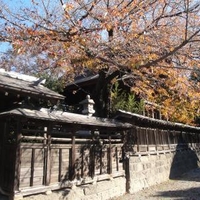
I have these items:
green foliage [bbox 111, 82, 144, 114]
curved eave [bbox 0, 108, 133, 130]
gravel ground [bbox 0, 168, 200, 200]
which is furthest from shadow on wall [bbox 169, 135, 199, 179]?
curved eave [bbox 0, 108, 133, 130]

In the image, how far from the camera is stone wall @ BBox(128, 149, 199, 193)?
13078mm

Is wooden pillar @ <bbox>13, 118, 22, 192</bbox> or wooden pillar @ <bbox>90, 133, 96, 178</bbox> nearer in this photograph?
wooden pillar @ <bbox>13, 118, 22, 192</bbox>

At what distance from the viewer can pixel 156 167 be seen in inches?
623

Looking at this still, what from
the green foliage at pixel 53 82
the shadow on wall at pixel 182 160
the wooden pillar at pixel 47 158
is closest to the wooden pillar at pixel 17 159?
the wooden pillar at pixel 47 158

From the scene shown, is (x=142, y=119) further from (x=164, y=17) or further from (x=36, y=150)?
(x=36, y=150)

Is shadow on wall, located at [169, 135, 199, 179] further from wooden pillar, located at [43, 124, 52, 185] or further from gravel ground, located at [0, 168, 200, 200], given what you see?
wooden pillar, located at [43, 124, 52, 185]

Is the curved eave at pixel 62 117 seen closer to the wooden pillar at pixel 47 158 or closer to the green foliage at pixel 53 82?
the wooden pillar at pixel 47 158

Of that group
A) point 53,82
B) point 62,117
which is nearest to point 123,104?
point 53,82

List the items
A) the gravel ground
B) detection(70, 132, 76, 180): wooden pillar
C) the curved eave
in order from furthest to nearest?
1. the gravel ground
2. detection(70, 132, 76, 180): wooden pillar
3. the curved eave

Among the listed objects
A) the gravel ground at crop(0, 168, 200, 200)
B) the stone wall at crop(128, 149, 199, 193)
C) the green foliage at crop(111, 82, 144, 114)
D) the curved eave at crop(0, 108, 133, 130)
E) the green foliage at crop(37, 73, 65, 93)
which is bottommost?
the gravel ground at crop(0, 168, 200, 200)

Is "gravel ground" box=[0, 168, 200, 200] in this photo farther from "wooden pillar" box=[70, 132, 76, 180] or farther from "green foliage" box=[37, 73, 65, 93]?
"green foliage" box=[37, 73, 65, 93]

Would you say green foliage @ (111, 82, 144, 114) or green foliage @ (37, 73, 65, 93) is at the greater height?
green foliage @ (37, 73, 65, 93)

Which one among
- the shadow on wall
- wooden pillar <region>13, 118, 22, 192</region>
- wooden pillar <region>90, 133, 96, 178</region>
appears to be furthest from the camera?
the shadow on wall

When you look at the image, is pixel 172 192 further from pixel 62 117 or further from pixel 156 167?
pixel 62 117
